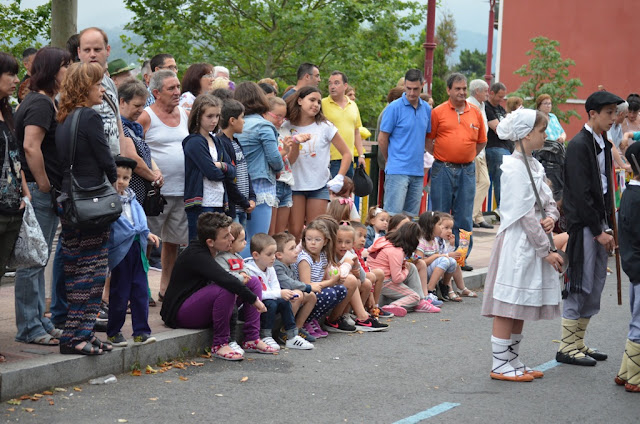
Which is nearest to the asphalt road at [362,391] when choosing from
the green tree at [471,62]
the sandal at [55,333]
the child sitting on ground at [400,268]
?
the sandal at [55,333]

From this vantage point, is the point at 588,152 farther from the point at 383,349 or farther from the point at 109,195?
the point at 109,195

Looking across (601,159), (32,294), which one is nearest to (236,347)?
(32,294)

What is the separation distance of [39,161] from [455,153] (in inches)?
240

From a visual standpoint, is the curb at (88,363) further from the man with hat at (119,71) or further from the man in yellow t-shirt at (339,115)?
the man in yellow t-shirt at (339,115)

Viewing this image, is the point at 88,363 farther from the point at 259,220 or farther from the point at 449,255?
the point at 449,255

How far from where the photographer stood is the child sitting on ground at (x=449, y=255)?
10289 millimetres

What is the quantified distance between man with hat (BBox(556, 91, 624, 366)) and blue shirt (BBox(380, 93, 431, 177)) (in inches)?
154

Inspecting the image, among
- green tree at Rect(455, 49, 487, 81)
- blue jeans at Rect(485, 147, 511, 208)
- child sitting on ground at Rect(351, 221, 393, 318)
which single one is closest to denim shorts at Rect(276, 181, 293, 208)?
child sitting on ground at Rect(351, 221, 393, 318)

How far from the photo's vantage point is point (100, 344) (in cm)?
659

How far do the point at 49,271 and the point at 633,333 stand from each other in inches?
188

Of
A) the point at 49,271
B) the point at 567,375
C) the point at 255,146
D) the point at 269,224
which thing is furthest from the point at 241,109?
the point at 567,375

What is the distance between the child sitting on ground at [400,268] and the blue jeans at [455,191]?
1.86 metres

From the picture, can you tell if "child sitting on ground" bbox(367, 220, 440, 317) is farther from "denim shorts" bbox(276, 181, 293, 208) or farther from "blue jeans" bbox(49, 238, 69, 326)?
"blue jeans" bbox(49, 238, 69, 326)

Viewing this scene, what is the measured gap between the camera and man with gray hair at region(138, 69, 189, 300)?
8469 millimetres
